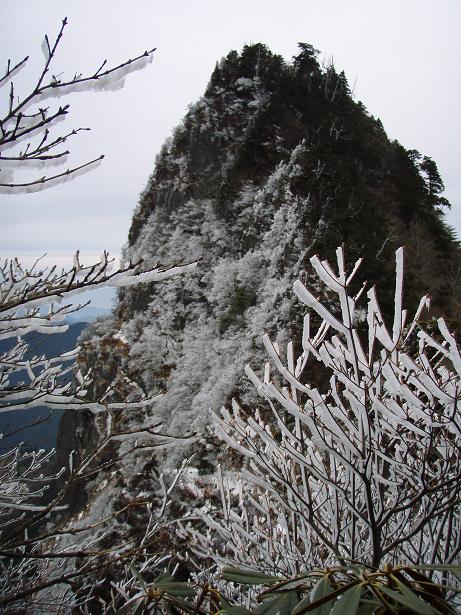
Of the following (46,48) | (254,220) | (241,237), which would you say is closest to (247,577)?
(46,48)

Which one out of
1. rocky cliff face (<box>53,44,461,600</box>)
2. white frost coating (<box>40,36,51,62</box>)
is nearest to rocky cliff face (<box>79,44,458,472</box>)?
rocky cliff face (<box>53,44,461,600</box>)

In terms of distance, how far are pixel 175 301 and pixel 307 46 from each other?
18.4 metres

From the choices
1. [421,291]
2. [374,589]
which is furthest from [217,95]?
[374,589]

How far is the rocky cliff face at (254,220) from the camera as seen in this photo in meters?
14.0

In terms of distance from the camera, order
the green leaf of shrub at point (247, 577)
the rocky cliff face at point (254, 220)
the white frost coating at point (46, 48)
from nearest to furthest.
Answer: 1. the green leaf of shrub at point (247, 577)
2. the white frost coating at point (46, 48)
3. the rocky cliff face at point (254, 220)

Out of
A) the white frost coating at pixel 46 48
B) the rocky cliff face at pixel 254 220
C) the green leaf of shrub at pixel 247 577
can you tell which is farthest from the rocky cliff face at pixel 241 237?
the white frost coating at pixel 46 48

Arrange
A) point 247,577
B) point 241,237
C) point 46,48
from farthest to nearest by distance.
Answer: point 241,237, point 46,48, point 247,577

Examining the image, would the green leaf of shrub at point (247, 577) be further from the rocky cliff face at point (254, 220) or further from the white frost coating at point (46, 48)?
the rocky cliff face at point (254, 220)

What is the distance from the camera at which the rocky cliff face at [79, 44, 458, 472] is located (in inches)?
551

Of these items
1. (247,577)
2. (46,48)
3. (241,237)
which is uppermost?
(241,237)

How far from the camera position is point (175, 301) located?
19.7 m

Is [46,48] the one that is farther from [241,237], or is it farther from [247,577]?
[241,237]

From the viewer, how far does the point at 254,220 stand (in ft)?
58.7

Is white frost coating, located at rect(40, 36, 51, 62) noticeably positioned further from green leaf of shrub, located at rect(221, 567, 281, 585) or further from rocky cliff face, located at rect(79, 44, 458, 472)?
rocky cliff face, located at rect(79, 44, 458, 472)
